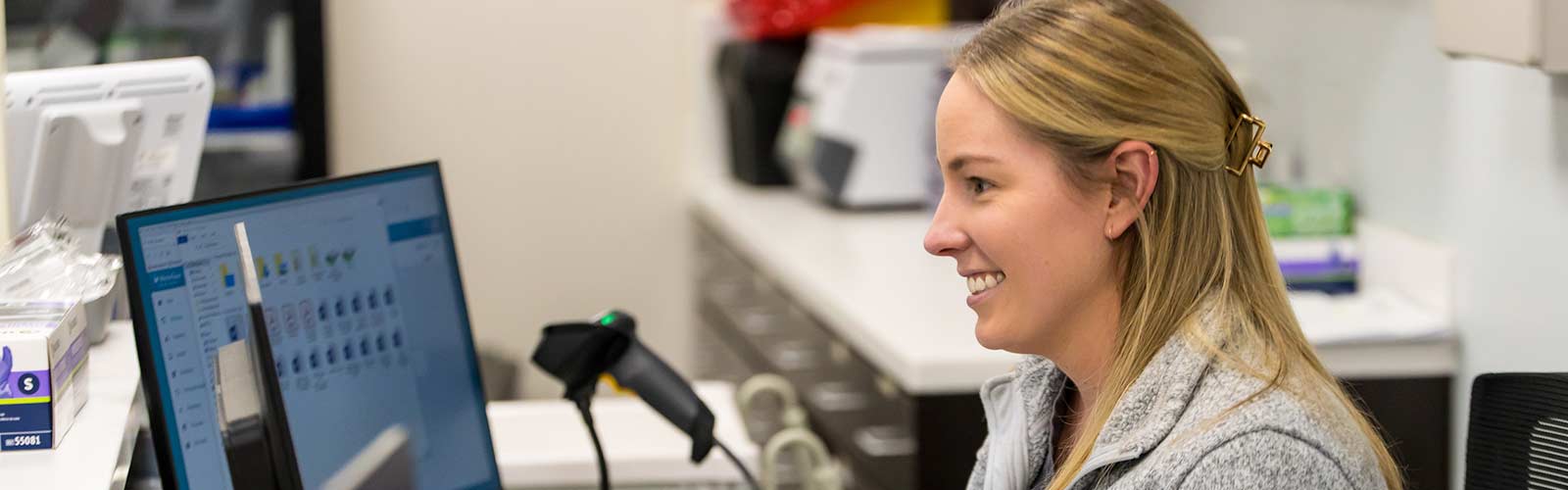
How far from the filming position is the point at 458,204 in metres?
4.11

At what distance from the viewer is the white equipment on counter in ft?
11.3

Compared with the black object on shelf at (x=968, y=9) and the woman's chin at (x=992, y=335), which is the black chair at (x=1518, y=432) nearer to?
the woman's chin at (x=992, y=335)

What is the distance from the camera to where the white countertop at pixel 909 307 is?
2209mm

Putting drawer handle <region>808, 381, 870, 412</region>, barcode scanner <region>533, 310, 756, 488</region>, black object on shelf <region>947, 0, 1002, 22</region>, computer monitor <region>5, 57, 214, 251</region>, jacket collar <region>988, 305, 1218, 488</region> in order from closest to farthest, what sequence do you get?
jacket collar <region>988, 305, 1218, 488</region> < computer monitor <region>5, 57, 214, 251</region> < barcode scanner <region>533, 310, 756, 488</region> < drawer handle <region>808, 381, 870, 412</region> < black object on shelf <region>947, 0, 1002, 22</region>

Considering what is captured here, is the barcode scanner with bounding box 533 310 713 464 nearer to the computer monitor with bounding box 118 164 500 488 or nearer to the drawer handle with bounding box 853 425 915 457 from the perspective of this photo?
the computer monitor with bounding box 118 164 500 488

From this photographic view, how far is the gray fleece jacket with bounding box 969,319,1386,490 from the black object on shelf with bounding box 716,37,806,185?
2.59 m

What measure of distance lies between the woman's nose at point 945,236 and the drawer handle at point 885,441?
957mm

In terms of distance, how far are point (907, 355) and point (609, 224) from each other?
6.85 ft

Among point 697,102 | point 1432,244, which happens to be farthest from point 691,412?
point 697,102

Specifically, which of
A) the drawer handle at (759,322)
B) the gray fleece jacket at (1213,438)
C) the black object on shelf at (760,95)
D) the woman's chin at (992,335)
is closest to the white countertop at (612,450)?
the woman's chin at (992,335)

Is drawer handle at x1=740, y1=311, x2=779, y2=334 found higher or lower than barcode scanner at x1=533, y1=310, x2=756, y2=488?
lower

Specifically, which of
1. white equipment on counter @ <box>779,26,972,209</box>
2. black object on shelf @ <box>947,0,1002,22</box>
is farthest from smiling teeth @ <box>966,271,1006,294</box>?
black object on shelf @ <box>947,0,1002,22</box>

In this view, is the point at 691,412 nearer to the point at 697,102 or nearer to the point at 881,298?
the point at 881,298

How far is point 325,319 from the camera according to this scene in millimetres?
1366
